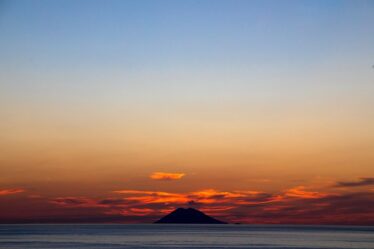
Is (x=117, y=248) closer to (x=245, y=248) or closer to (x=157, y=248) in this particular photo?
(x=157, y=248)

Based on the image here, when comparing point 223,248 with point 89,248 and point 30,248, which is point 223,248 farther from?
point 30,248

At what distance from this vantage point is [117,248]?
97875mm

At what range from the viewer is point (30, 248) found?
97500mm

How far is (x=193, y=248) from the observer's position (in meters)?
94.8

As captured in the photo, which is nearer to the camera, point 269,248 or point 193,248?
point 193,248

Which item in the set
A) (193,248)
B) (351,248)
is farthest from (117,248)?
(351,248)

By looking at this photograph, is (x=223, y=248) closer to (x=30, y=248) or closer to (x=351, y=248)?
(x=351, y=248)

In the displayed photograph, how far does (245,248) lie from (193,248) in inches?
406

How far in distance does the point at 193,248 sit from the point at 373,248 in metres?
32.0

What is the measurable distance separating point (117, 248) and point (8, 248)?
1812 centimetres

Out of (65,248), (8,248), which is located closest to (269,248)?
(65,248)

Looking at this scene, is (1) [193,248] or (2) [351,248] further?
(2) [351,248]

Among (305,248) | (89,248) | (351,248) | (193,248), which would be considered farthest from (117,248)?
(351,248)

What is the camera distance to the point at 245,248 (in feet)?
327
